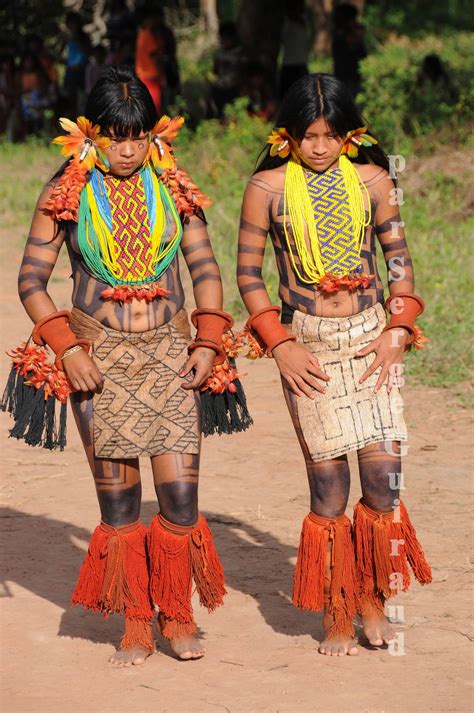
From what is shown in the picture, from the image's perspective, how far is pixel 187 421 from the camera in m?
4.73

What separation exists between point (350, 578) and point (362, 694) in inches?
18.8

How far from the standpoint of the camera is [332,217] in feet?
15.7

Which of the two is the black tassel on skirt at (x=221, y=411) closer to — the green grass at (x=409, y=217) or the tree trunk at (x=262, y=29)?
the green grass at (x=409, y=217)

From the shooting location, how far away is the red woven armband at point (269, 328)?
4742mm

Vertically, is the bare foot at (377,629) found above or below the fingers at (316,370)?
below

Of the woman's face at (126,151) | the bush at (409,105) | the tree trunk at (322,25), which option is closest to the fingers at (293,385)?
the woman's face at (126,151)

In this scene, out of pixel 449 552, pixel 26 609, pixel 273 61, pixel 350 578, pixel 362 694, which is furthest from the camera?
pixel 273 61

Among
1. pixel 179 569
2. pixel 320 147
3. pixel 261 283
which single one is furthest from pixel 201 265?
pixel 179 569

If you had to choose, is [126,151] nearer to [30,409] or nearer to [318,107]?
[318,107]

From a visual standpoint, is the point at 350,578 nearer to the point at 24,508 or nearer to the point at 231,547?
the point at 231,547

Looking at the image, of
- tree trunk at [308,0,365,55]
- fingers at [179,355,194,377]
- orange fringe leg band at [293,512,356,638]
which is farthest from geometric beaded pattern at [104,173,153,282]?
tree trunk at [308,0,365,55]

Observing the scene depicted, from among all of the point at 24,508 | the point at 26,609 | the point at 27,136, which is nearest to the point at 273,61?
the point at 27,136

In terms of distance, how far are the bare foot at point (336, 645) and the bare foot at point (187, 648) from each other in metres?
0.46

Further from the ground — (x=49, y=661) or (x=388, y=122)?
(x=388, y=122)
